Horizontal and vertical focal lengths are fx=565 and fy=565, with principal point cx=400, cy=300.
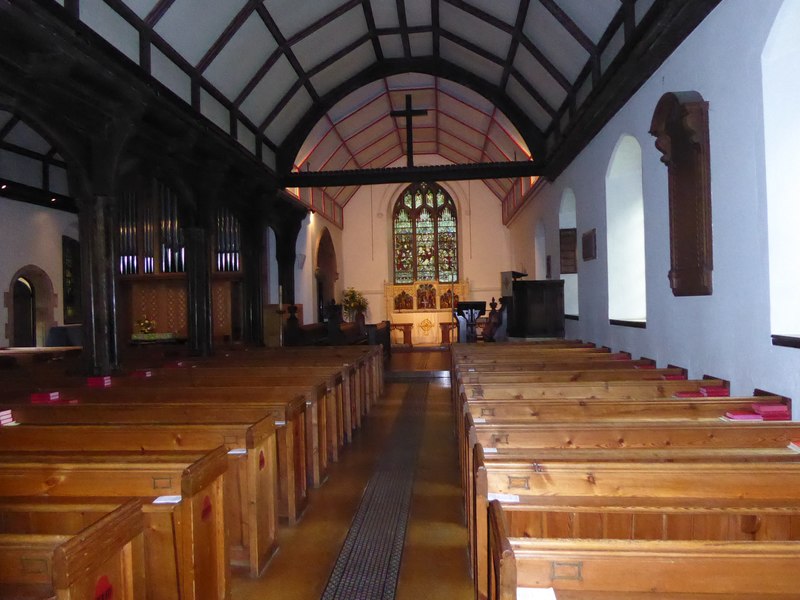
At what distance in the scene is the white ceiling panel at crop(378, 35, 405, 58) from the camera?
26.8 ft

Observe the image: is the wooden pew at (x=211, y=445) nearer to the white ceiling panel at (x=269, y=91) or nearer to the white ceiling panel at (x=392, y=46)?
the white ceiling panel at (x=269, y=91)

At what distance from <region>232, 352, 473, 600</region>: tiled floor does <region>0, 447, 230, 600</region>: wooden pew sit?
1.68 feet

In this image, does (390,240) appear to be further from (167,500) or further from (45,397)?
(167,500)

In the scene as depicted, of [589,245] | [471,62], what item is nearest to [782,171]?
[589,245]

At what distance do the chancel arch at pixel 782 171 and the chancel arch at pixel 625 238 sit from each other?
107 inches

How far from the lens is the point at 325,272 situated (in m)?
14.5

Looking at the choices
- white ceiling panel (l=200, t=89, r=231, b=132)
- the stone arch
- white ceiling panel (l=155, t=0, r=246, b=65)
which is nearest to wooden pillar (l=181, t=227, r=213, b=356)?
white ceiling panel (l=200, t=89, r=231, b=132)

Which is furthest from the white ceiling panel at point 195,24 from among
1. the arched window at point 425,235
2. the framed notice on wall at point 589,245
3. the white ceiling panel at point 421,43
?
the arched window at point 425,235

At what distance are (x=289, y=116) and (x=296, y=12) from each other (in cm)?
232

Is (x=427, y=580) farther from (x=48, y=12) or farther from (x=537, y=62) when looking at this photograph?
(x=537, y=62)

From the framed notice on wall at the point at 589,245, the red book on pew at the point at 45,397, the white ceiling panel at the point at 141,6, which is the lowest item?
the red book on pew at the point at 45,397

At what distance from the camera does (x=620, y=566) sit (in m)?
1.04

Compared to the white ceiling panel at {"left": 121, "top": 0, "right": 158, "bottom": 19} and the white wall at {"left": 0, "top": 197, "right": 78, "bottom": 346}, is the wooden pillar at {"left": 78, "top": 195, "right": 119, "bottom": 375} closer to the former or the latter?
the white ceiling panel at {"left": 121, "top": 0, "right": 158, "bottom": 19}

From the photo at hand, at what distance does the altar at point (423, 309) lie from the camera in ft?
49.4
